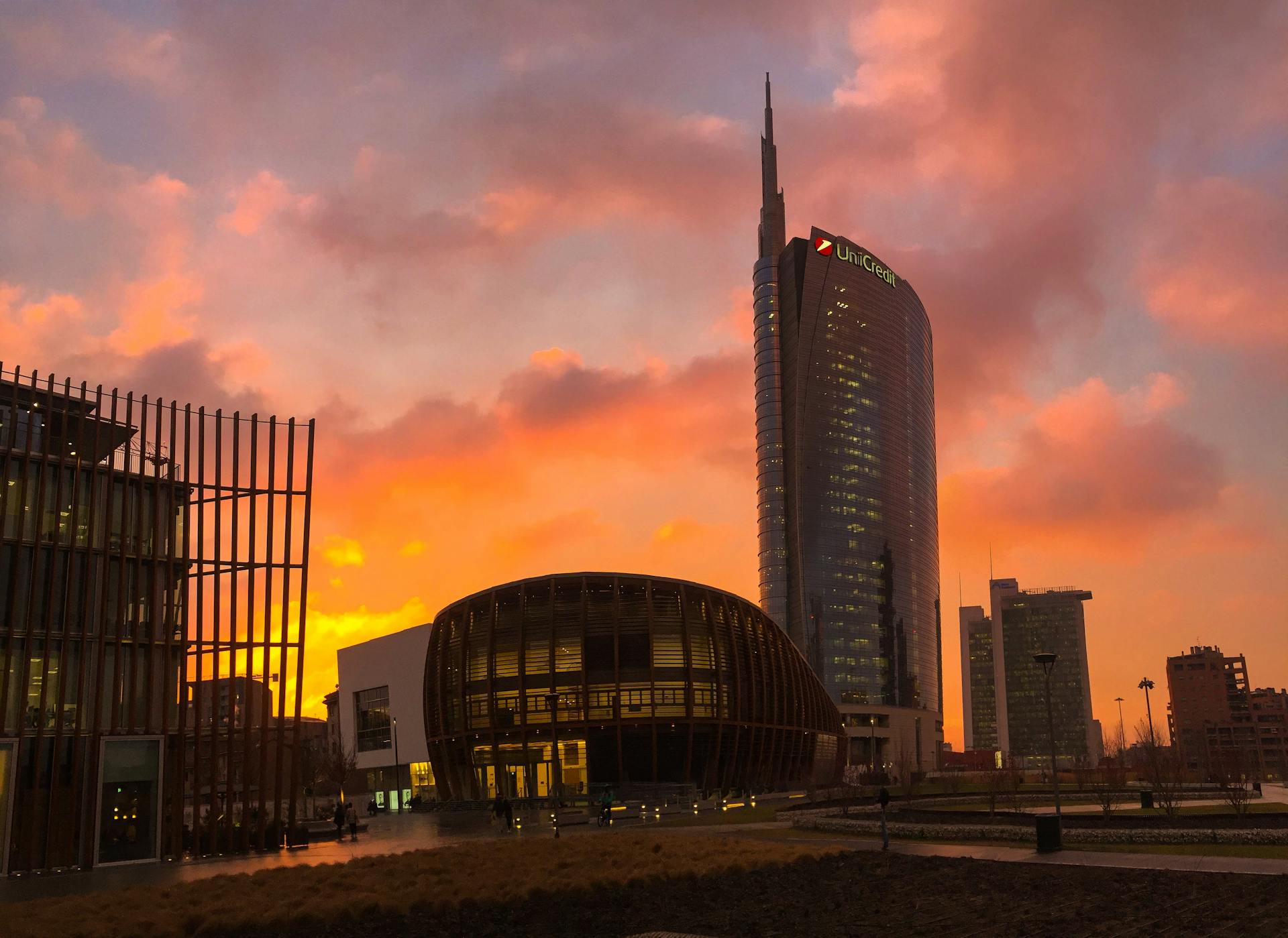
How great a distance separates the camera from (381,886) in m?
25.6

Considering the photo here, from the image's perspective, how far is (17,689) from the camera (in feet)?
130

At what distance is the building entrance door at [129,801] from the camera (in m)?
41.1

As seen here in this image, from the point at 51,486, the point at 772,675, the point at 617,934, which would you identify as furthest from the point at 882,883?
the point at 772,675

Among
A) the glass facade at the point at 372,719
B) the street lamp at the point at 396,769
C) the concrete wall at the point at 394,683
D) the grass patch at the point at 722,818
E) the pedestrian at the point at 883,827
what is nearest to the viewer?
the pedestrian at the point at 883,827

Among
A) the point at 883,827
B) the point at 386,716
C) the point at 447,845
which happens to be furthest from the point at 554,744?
the point at 883,827

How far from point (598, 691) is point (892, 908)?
70089 millimetres

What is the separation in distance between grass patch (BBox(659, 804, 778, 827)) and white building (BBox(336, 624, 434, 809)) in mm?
58615

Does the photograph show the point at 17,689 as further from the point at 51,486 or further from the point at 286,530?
the point at 286,530

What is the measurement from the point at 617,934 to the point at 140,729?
30663mm

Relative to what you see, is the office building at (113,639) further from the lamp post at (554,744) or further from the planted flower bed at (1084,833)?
the lamp post at (554,744)

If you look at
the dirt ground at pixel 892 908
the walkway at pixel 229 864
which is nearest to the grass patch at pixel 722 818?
the walkway at pixel 229 864

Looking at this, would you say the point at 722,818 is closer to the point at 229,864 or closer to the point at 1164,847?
the point at 229,864

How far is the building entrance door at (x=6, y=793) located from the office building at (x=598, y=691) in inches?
2010

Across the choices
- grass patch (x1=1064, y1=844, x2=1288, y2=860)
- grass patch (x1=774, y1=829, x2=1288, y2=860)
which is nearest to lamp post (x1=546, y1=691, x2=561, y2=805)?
grass patch (x1=774, y1=829, x2=1288, y2=860)
